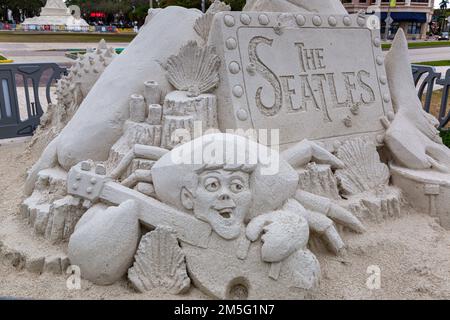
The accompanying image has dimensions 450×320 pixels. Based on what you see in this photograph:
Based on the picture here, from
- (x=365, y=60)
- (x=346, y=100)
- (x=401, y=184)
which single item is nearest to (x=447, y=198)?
(x=401, y=184)

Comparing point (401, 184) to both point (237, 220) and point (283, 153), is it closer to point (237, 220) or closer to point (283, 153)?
point (283, 153)

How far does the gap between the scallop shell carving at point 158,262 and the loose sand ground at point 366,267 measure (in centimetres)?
8

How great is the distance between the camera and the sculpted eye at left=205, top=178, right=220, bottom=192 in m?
2.49

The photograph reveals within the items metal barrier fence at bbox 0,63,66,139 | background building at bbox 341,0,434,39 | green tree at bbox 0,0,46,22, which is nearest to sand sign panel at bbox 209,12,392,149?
metal barrier fence at bbox 0,63,66,139

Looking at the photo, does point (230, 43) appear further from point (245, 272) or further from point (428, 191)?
point (428, 191)

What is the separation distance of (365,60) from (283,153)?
1.44 meters

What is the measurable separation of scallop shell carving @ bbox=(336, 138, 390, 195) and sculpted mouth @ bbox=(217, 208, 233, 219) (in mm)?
1250

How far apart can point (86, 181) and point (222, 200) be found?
873 millimetres

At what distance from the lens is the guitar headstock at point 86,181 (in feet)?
8.72

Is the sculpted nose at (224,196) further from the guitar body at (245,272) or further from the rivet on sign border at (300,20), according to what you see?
the rivet on sign border at (300,20)

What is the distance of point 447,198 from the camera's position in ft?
11.3

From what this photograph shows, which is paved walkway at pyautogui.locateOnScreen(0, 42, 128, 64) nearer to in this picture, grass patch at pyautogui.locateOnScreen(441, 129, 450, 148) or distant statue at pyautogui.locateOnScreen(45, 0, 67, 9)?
grass patch at pyautogui.locateOnScreen(441, 129, 450, 148)

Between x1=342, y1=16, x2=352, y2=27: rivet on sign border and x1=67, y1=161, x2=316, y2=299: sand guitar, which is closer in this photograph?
x1=67, y1=161, x2=316, y2=299: sand guitar
